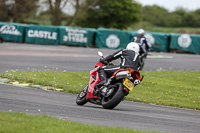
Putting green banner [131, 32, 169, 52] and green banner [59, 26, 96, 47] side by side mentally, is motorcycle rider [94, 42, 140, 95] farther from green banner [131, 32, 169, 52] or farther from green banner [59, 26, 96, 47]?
green banner [131, 32, 169, 52]

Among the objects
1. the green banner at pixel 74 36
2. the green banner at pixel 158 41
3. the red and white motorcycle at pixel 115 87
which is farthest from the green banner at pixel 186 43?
the red and white motorcycle at pixel 115 87

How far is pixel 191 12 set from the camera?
451 ft

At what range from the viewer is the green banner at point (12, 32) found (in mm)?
34719

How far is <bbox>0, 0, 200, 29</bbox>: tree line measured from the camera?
55.6 m


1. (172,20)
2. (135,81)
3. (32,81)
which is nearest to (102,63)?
(135,81)

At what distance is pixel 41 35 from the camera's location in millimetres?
35312

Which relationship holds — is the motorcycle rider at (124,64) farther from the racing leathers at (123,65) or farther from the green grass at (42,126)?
the green grass at (42,126)

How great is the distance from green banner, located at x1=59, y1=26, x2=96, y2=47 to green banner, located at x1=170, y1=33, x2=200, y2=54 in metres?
7.16

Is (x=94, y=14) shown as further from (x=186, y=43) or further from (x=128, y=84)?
(x=128, y=84)

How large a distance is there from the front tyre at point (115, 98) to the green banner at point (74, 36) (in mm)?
27094

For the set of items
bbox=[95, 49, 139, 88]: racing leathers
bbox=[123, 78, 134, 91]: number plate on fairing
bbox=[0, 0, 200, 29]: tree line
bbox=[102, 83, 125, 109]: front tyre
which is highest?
bbox=[95, 49, 139, 88]: racing leathers

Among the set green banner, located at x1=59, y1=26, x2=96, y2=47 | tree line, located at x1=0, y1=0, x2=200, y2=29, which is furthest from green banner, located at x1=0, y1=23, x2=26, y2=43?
tree line, located at x1=0, y1=0, x2=200, y2=29

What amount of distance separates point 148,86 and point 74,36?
22.1 metres

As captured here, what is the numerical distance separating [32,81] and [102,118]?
541cm
